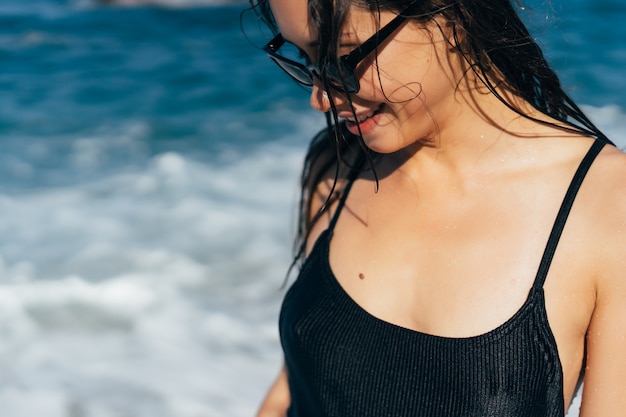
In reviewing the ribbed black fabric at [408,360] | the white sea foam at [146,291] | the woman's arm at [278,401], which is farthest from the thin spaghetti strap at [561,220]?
the white sea foam at [146,291]

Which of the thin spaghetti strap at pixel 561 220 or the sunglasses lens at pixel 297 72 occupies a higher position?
the sunglasses lens at pixel 297 72

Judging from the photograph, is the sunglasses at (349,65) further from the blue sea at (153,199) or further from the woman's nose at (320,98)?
the blue sea at (153,199)

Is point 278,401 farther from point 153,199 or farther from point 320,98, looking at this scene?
point 153,199

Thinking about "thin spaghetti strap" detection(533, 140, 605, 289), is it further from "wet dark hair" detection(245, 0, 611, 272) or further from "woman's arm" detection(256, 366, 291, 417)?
"woman's arm" detection(256, 366, 291, 417)

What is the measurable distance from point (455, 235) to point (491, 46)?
Answer: 17.7 inches

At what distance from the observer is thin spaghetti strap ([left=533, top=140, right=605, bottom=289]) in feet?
6.06

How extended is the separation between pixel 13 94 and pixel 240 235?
358 centimetres

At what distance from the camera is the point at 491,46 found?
1.98 metres

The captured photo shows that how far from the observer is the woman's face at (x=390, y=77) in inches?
71.4

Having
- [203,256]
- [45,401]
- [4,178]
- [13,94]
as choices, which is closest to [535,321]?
[45,401]

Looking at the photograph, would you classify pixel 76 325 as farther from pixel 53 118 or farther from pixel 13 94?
pixel 13 94

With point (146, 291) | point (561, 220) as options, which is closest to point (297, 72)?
point (561, 220)

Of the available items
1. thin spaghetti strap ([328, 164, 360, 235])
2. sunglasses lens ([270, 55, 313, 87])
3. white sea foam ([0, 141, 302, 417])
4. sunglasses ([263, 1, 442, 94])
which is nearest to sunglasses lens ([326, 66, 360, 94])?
sunglasses ([263, 1, 442, 94])

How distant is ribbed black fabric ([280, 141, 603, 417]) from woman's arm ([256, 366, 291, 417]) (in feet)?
0.93
